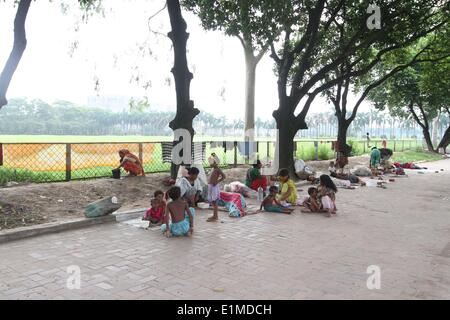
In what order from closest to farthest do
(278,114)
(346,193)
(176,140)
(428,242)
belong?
(428,242) → (176,140) → (346,193) → (278,114)

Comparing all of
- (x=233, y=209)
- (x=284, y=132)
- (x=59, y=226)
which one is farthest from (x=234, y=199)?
Result: (x=284, y=132)

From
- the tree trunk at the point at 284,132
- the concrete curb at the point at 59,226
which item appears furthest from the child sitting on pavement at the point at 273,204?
the tree trunk at the point at 284,132

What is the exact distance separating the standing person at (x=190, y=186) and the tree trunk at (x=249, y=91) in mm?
9594

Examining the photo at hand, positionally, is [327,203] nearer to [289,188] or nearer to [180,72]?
[289,188]

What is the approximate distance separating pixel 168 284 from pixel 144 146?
8.79 meters

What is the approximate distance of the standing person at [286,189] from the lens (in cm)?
884

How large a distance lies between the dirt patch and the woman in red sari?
0.89 feet

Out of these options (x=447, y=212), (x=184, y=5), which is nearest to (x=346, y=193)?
(x=447, y=212)

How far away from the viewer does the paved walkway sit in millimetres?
4117

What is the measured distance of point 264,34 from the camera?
12.4 m

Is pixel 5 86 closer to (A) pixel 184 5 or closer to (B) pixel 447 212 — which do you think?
(A) pixel 184 5

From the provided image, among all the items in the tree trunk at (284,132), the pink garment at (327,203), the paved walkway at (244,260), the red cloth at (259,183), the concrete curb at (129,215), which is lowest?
the paved walkway at (244,260)

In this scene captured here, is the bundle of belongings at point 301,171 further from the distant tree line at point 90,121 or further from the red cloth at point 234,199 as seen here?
the distant tree line at point 90,121

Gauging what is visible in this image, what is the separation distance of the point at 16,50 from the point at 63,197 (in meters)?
3.25
